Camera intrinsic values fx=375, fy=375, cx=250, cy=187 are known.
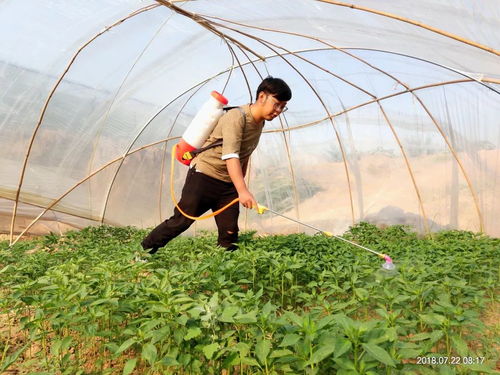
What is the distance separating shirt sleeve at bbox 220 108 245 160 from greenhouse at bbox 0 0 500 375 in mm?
739

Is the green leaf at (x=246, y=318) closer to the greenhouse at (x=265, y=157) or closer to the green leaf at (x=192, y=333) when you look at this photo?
the greenhouse at (x=265, y=157)

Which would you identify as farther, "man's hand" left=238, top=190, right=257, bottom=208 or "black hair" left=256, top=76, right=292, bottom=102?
"black hair" left=256, top=76, right=292, bottom=102

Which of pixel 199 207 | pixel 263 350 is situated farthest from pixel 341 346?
pixel 199 207

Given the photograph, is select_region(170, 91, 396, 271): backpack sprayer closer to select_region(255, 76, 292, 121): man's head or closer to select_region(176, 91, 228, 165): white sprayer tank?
select_region(176, 91, 228, 165): white sprayer tank

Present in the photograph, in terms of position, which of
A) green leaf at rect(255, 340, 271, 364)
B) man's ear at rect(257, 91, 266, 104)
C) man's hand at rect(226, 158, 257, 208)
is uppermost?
man's ear at rect(257, 91, 266, 104)

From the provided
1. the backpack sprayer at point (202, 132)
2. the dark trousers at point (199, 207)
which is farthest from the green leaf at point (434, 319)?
the dark trousers at point (199, 207)

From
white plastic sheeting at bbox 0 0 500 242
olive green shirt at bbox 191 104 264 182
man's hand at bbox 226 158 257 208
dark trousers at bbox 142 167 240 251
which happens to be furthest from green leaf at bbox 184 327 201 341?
white plastic sheeting at bbox 0 0 500 242

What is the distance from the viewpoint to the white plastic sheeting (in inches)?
211

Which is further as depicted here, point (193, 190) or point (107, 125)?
point (107, 125)

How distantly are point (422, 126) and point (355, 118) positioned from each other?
55.6 inches

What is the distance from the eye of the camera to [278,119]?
365 inches

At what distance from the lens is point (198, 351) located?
6.55ft

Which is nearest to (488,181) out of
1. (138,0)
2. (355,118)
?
(355,118)

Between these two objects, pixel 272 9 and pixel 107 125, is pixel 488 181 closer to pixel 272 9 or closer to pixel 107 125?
pixel 272 9
